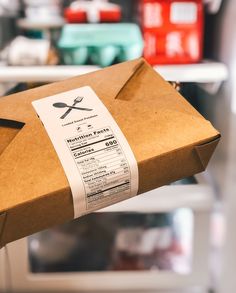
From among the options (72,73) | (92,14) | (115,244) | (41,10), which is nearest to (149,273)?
(115,244)

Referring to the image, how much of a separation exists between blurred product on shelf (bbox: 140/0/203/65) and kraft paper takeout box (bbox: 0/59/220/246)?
31 centimetres

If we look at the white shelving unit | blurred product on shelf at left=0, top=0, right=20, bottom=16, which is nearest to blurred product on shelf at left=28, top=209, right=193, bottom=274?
the white shelving unit

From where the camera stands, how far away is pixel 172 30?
34.7 inches

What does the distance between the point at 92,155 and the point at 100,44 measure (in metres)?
0.42

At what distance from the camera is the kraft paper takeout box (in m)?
0.46

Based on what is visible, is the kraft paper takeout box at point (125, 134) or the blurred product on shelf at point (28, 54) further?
the blurred product on shelf at point (28, 54)

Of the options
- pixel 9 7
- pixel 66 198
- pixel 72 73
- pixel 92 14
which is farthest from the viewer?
pixel 9 7

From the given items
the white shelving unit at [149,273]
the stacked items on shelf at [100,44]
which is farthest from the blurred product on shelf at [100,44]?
the white shelving unit at [149,273]

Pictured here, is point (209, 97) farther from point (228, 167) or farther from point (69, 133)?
point (69, 133)

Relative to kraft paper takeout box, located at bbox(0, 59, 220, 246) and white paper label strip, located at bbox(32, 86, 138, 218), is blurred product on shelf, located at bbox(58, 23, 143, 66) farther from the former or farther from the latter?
white paper label strip, located at bbox(32, 86, 138, 218)

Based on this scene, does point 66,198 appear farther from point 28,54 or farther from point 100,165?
Answer: point 28,54

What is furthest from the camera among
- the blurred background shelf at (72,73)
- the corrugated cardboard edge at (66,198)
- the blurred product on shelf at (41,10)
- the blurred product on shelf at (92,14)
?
the blurred product on shelf at (41,10)

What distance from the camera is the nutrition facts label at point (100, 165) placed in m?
0.48

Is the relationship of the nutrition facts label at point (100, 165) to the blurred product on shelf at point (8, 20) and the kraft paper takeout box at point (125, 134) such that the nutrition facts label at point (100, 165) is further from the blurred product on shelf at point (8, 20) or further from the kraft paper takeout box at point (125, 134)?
the blurred product on shelf at point (8, 20)
